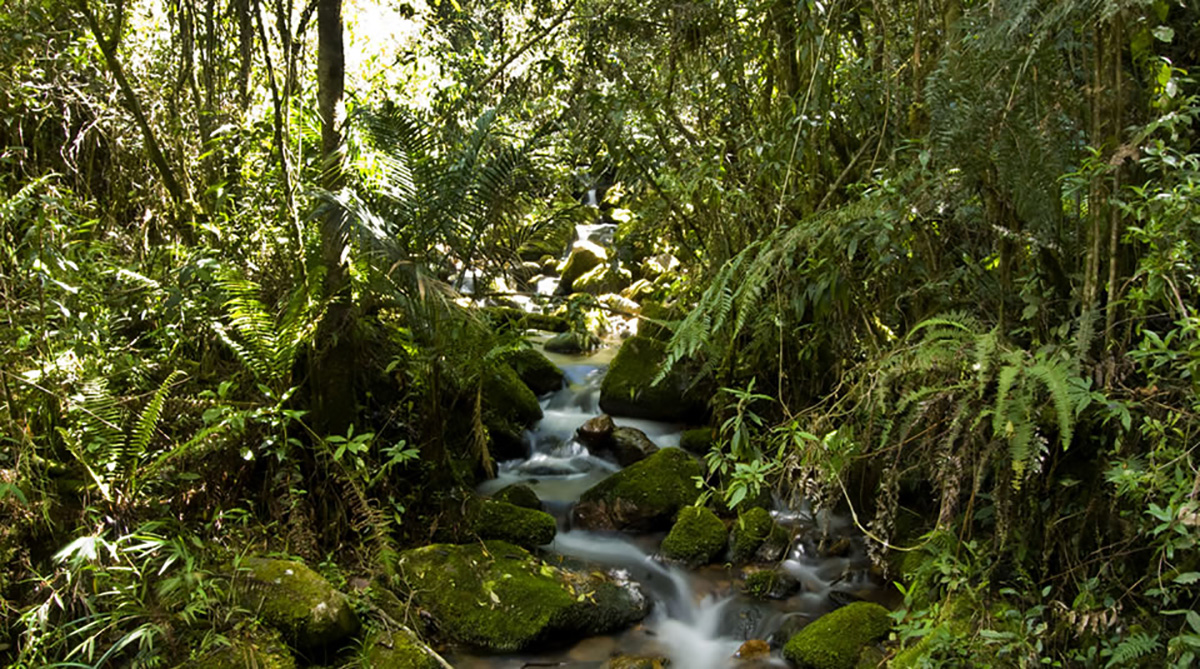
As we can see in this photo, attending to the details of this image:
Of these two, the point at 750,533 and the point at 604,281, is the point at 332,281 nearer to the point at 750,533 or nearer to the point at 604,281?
the point at 750,533

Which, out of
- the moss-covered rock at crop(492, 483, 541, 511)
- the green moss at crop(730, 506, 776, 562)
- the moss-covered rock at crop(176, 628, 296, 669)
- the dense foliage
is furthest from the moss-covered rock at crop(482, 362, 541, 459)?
the moss-covered rock at crop(176, 628, 296, 669)

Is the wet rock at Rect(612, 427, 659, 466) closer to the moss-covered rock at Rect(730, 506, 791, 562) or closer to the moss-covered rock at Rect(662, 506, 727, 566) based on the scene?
the moss-covered rock at Rect(662, 506, 727, 566)

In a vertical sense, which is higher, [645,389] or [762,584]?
[645,389]

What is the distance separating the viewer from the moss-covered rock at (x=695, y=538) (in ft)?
16.1

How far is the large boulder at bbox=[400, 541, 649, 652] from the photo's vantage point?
159 inches

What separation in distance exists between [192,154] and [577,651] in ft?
12.8

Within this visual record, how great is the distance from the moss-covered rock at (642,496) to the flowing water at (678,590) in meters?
0.09

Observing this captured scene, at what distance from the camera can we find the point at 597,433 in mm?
6336


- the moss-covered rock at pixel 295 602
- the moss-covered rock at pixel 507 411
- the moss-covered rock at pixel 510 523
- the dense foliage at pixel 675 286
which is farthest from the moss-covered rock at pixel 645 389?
the moss-covered rock at pixel 295 602

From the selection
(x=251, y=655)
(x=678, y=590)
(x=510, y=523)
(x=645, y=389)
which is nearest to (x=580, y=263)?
(x=645, y=389)

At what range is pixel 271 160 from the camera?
4.66 metres

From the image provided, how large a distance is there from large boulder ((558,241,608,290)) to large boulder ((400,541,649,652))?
6.90 m

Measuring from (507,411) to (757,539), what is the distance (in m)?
2.31

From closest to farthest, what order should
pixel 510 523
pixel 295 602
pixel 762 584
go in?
pixel 295 602 < pixel 762 584 < pixel 510 523
